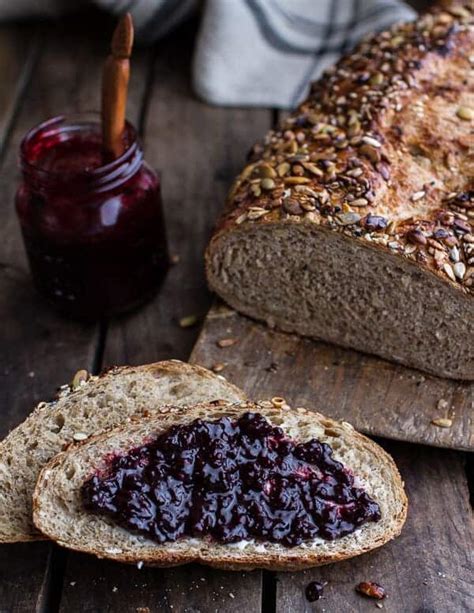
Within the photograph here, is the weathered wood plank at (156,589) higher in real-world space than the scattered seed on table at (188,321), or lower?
lower

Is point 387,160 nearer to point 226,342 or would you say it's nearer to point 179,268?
point 226,342

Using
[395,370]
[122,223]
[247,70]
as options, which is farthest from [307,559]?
[247,70]

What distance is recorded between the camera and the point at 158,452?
2811 millimetres

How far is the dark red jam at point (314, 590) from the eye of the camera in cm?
285

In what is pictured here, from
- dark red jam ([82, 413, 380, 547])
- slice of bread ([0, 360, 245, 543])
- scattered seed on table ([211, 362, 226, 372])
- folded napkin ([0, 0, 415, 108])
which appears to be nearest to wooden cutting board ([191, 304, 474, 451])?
scattered seed on table ([211, 362, 226, 372])

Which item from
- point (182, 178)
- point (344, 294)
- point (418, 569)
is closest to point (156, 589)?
point (418, 569)

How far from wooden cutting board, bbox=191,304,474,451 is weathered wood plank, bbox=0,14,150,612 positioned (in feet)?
1.90

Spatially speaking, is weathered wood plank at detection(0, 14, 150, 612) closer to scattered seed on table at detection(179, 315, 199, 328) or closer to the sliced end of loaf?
scattered seed on table at detection(179, 315, 199, 328)

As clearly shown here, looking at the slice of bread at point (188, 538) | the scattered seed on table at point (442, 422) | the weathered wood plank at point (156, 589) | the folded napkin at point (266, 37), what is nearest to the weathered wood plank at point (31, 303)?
the weathered wood plank at point (156, 589)

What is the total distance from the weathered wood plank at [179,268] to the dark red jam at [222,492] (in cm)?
25

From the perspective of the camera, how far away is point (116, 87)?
3334mm

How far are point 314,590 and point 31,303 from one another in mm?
1808

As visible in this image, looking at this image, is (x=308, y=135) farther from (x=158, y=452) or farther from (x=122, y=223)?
(x=158, y=452)

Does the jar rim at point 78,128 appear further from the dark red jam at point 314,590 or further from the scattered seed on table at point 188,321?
the dark red jam at point 314,590
